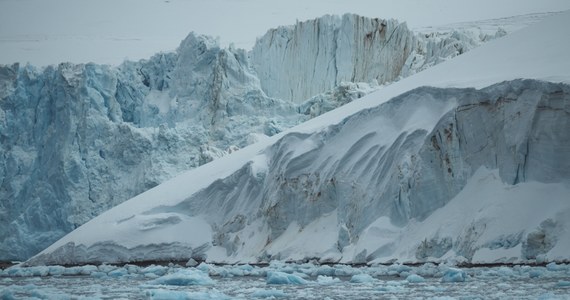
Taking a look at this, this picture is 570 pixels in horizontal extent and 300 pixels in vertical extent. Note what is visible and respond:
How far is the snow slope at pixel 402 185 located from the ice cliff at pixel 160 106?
557cm

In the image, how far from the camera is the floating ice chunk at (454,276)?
1241 centimetres

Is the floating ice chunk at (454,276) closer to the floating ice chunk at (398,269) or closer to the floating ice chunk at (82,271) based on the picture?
the floating ice chunk at (398,269)

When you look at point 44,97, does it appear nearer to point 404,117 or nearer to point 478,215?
point 404,117

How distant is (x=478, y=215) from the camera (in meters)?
15.3

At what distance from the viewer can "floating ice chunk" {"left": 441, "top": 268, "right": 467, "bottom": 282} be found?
1241 centimetres

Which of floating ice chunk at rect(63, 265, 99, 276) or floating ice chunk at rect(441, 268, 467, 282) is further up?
floating ice chunk at rect(441, 268, 467, 282)

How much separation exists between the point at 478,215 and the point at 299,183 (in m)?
5.20

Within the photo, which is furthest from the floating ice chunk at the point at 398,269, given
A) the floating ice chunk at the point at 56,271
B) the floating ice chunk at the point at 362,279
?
the floating ice chunk at the point at 56,271

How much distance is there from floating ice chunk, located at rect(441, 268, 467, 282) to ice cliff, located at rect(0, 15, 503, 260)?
1485 cm

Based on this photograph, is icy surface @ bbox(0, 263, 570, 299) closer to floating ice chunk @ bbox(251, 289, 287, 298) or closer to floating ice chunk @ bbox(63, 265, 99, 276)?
floating ice chunk @ bbox(251, 289, 287, 298)

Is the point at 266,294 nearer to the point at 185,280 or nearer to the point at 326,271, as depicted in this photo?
the point at 185,280

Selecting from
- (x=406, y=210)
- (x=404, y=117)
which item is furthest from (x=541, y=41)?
(x=406, y=210)

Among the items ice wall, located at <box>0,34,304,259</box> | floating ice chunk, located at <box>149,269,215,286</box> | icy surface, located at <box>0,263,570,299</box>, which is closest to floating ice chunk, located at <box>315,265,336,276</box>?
icy surface, located at <box>0,263,570,299</box>

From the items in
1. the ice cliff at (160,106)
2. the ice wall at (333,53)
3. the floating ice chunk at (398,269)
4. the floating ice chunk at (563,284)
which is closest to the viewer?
the floating ice chunk at (563,284)
